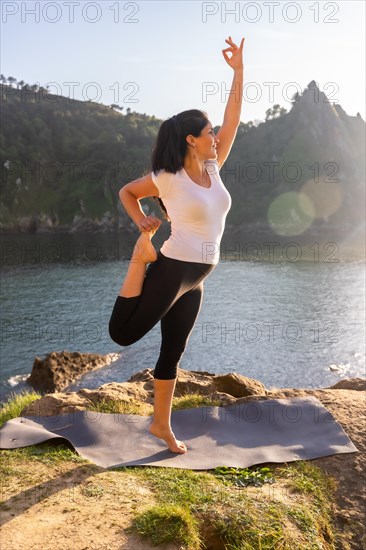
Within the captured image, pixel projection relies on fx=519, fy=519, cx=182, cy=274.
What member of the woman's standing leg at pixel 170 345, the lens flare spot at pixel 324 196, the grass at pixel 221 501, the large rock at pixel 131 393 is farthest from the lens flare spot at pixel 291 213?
the grass at pixel 221 501

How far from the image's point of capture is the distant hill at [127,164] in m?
93.8

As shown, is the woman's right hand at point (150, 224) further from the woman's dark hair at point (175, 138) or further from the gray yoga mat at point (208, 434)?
the gray yoga mat at point (208, 434)

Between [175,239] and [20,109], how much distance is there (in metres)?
123

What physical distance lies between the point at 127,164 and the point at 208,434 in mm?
97130

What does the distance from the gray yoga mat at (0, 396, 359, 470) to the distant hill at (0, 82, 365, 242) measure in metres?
80.5

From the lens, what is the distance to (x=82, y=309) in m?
38.0

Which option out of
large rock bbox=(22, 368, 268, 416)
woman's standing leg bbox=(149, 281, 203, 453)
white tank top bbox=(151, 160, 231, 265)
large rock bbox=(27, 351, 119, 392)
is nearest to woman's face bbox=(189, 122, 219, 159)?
white tank top bbox=(151, 160, 231, 265)

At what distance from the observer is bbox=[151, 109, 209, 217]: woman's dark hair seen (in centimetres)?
369

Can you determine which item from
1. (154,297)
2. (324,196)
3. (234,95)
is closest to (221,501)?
(154,297)

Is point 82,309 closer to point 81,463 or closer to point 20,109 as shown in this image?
point 81,463

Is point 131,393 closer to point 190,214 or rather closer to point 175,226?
point 175,226

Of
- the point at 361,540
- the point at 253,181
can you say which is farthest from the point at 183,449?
the point at 253,181

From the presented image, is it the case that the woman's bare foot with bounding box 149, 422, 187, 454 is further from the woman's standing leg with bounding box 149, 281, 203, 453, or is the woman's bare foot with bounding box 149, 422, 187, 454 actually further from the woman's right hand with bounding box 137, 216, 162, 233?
the woman's right hand with bounding box 137, 216, 162, 233

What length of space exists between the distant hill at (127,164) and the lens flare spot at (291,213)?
0.91ft
